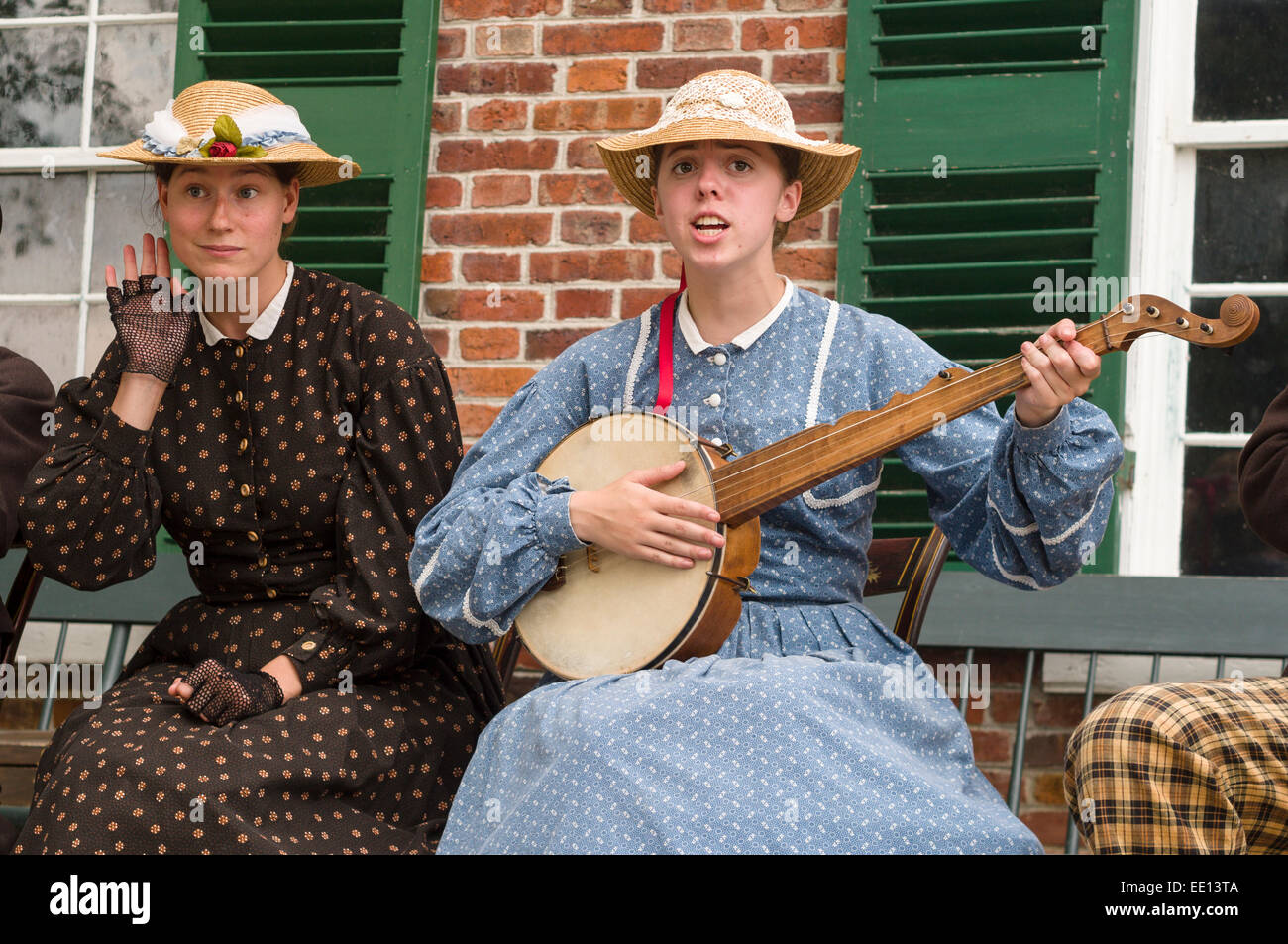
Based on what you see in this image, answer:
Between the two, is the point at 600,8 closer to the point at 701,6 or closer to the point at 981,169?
the point at 701,6

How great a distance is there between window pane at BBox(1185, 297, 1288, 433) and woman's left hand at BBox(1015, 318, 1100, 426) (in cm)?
122

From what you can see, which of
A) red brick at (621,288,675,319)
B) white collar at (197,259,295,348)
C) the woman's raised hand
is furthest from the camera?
red brick at (621,288,675,319)

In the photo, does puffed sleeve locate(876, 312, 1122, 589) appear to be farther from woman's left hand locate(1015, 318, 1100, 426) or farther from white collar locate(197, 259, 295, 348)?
white collar locate(197, 259, 295, 348)

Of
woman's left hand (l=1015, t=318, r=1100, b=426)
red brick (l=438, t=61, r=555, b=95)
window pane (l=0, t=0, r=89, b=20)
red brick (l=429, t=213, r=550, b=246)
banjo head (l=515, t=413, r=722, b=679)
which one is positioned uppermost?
window pane (l=0, t=0, r=89, b=20)

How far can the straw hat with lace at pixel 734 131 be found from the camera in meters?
2.67

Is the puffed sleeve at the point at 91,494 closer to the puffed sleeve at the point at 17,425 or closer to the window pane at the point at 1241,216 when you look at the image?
the puffed sleeve at the point at 17,425

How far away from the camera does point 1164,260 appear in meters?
3.50

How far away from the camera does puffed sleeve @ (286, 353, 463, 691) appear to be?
276 cm

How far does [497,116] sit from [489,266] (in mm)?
376

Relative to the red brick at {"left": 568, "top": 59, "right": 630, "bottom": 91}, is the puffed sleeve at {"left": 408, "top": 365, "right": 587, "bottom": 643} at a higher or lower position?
lower

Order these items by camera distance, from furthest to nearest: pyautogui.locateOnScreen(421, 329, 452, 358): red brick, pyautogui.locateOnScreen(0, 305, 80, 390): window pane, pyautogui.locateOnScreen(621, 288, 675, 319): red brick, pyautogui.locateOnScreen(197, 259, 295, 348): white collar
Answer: pyautogui.locateOnScreen(0, 305, 80, 390): window pane → pyautogui.locateOnScreen(421, 329, 452, 358): red brick → pyautogui.locateOnScreen(621, 288, 675, 319): red brick → pyautogui.locateOnScreen(197, 259, 295, 348): white collar

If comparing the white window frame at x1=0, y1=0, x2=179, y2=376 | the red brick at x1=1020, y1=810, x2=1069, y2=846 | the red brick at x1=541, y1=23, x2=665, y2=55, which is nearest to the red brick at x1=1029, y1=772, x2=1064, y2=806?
the red brick at x1=1020, y1=810, x2=1069, y2=846

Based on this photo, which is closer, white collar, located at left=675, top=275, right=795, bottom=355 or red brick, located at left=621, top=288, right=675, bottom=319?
white collar, located at left=675, top=275, right=795, bottom=355

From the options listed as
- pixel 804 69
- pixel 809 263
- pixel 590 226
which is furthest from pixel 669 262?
pixel 804 69
